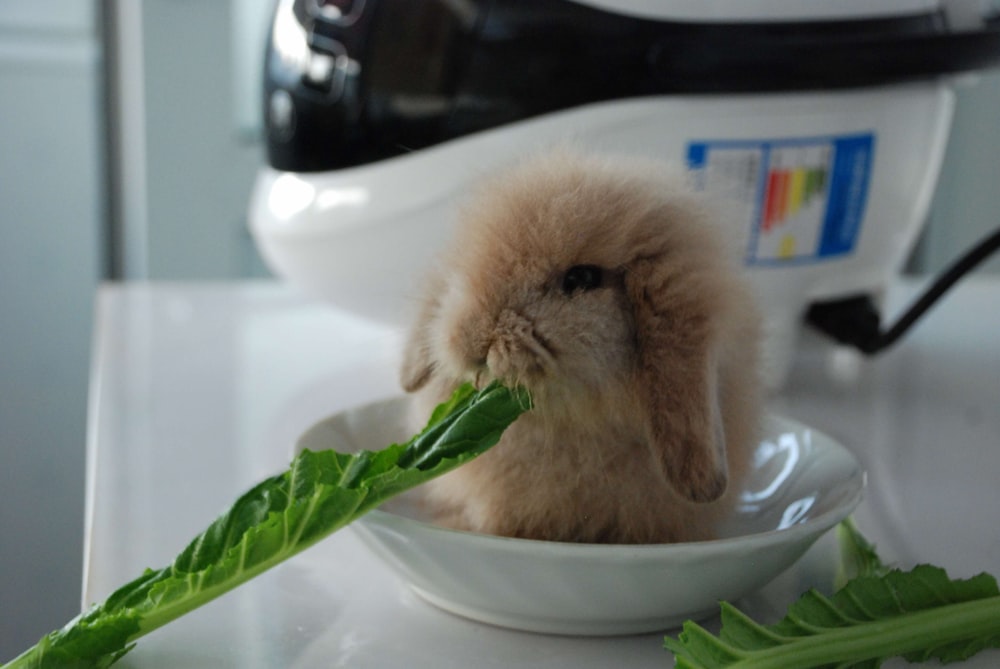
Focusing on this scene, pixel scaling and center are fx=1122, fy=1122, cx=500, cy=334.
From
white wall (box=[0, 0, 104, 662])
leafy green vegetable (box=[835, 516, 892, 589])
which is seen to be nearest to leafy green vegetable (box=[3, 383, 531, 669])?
leafy green vegetable (box=[835, 516, 892, 589])

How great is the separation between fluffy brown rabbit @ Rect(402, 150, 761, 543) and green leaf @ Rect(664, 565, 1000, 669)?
5 cm

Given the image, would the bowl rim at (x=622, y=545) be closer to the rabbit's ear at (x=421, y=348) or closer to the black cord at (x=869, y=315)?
the rabbit's ear at (x=421, y=348)

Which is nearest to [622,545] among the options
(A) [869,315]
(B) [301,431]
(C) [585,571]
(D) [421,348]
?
(C) [585,571]

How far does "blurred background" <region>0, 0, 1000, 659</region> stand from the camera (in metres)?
1.52

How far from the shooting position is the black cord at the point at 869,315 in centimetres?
83

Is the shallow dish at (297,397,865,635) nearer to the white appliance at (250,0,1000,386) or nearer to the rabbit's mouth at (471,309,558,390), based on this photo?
the rabbit's mouth at (471,309,558,390)

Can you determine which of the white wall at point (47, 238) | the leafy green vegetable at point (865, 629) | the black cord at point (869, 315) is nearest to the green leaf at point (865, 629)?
the leafy green vegetable at point (865, 629)

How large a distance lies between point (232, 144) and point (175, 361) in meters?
0.81

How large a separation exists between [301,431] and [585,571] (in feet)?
1.08

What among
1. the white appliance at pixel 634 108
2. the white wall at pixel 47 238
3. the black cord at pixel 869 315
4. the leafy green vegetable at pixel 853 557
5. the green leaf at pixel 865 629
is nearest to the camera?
the green leaf at pixel 865 629

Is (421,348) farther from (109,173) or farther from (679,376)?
(109,173)

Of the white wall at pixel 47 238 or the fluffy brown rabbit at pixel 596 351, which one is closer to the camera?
the fluffy brown rabbit at pixel 596 351

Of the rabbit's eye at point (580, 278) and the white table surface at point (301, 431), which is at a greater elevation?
the rabbit's eye at point (580, 278)

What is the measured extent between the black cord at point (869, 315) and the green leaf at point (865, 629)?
1.39ft
